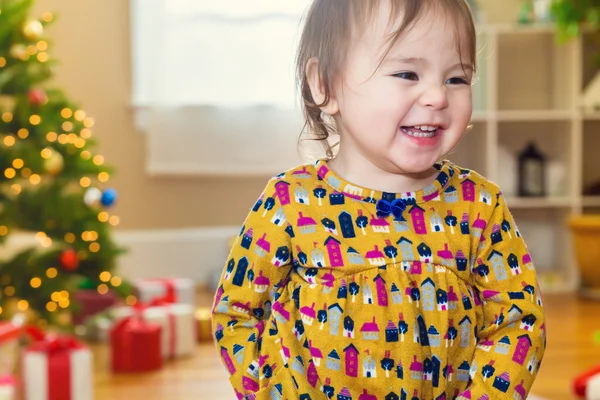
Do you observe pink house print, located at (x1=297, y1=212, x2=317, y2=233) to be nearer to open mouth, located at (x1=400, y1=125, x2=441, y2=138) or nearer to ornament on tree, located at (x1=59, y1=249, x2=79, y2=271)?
open mouth, located at (x1=400, y1=125, x2=441, y2=138)

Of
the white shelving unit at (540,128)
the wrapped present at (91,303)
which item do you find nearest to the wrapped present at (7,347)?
the wrapped present at (91,303)

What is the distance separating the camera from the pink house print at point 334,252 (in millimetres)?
1019

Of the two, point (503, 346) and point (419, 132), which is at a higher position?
point (419, 132)

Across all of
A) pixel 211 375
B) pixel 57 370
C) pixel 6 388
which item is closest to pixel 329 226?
pixel 6 388

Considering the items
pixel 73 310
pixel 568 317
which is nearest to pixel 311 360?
pixel 73 310

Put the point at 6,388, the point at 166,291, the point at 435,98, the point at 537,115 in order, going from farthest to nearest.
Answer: the point at 537,115 → the point at 166,291 → the point at 6,388 → the point at 435,98

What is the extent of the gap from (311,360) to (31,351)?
1.25 meters

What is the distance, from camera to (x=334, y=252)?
3.35ft

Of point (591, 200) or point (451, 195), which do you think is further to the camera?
point (591, 200)

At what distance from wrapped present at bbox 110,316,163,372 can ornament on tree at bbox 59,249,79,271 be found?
1.01ft

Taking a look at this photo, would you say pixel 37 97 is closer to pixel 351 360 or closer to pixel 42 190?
pixel 42 190

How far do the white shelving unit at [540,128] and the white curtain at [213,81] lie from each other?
0.85 metres

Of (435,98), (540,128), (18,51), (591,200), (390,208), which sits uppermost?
(18,51)

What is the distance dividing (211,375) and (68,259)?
626 millimetres
